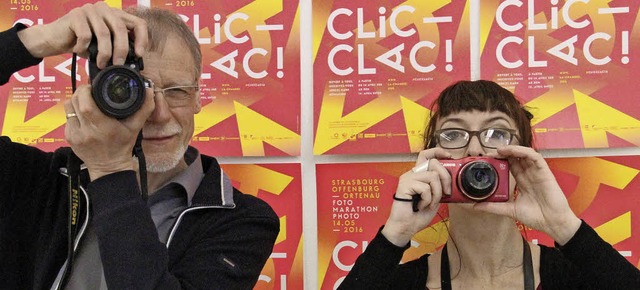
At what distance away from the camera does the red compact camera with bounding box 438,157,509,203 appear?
107 cm

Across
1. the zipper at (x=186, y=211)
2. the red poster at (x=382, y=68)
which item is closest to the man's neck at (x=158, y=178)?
the zipper at (x=186, y=211)

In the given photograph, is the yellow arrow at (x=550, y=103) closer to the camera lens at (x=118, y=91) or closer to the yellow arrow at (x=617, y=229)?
the yellow arrow at (x=617, y=229)

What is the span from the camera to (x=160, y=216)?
97cm

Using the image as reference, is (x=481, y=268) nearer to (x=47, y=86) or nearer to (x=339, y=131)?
(x=339, y=131)

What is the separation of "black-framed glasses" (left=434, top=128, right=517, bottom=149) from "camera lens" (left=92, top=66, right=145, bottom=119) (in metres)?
0.62

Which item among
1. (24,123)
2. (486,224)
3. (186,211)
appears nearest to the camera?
(186,211)

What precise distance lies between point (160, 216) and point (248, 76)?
22.3 inches

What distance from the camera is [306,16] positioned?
1.46 meters

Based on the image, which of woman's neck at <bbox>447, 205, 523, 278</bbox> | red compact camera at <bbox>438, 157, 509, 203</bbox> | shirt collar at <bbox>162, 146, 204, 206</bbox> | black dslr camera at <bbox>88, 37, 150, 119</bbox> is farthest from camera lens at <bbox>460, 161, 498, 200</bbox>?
black dslr camera at <bbox>88, 37, 150, 119</bbox>

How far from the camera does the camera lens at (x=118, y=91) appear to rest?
751 mm

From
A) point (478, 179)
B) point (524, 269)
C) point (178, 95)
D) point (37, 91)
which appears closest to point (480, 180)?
point (478, 179)

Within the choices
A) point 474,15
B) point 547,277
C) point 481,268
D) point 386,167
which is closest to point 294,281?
point 386,167

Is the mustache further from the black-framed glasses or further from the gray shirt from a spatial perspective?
the black-framed glasses

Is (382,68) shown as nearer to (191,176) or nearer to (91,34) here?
(191,176)
